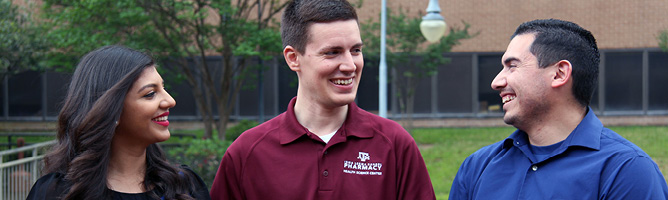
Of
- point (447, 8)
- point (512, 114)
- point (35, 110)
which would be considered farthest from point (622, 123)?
point (512, 114)

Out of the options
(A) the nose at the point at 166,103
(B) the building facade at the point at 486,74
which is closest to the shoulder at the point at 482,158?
(A) the nose at the point at 166,103

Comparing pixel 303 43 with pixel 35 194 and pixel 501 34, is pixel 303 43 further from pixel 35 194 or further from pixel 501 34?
pixel 501 34

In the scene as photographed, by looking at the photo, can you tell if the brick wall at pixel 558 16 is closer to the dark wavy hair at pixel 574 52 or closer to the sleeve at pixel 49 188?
the dark wavy hair at pixel 574 52

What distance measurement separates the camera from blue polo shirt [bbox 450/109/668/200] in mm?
2539

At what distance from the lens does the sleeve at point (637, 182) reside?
2498 mm

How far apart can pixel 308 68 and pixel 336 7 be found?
12.2 inches

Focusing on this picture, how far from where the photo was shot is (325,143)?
313cm

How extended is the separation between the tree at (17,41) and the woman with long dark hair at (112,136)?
11395 millimetres

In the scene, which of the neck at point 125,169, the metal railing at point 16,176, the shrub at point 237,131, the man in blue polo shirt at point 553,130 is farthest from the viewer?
the shrub at point 237,131

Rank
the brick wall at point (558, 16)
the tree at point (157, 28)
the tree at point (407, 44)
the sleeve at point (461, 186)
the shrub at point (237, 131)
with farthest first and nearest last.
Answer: the brick wall at point (558, 16), the tree at point (407, 44), the shrub at point (237, 131), the tree at point (157, 28), the sleeve at point (461, 186)

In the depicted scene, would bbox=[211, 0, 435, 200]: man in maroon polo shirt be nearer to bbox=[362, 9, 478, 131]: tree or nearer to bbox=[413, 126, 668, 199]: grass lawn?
bbox=[413, 126, 668, 199]: grass lawn

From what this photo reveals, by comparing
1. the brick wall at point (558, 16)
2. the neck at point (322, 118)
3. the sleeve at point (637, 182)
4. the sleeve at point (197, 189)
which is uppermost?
the brick wall at point (558, 16)

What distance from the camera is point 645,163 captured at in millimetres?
2549

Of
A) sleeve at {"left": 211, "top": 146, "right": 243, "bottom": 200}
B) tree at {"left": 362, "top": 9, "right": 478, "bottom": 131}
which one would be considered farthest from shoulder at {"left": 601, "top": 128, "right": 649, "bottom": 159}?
tree at {"left": 362, "top": 9, "right": 478, "bottom": 131}
